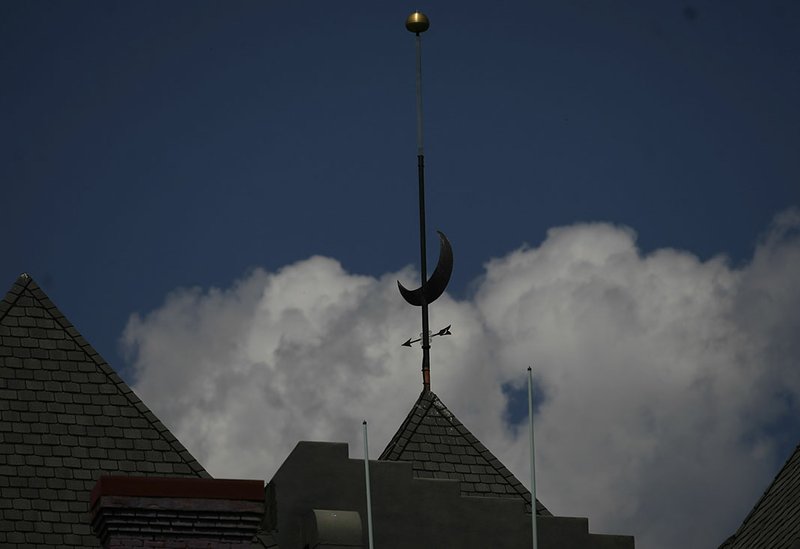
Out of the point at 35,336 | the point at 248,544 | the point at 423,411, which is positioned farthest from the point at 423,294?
the point at 248,544

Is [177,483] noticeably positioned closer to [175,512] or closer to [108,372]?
[175,512]

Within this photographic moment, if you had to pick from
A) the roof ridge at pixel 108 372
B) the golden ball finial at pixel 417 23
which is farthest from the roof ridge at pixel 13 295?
the golden ball finial at pixel 417 23

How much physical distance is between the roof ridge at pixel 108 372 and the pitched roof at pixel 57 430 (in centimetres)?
1

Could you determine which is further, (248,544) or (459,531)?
(459,531)

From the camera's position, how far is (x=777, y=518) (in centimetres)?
3559

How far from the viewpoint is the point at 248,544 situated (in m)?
27.0

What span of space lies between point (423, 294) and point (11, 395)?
7.57m

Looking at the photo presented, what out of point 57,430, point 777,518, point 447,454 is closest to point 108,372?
Answer: point 57,430

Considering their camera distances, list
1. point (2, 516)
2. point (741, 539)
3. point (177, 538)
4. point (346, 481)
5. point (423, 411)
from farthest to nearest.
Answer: point (741, 539)
point (423, 411)
point (346, 481)
point (2, 516)
point (177, 538)

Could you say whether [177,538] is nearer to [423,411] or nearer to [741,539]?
[423,411]

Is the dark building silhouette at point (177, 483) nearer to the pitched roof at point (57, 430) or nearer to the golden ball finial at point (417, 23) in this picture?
the pitched roof at point (57, 430)

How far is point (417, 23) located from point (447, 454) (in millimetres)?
7883

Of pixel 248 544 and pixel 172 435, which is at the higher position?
pixel 172 435

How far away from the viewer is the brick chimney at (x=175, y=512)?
2642 cm
